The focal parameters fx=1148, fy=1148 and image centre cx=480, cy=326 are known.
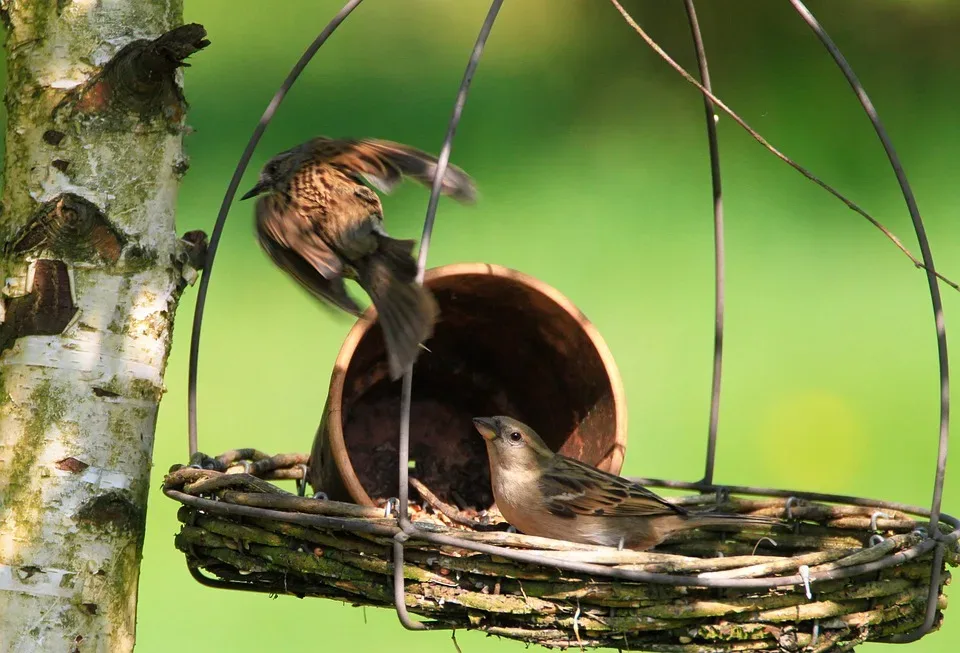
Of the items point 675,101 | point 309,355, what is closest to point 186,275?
point 309,355

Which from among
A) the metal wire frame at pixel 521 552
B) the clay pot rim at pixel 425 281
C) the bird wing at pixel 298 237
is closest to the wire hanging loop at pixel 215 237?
the metal wire frame at pixel 521 552

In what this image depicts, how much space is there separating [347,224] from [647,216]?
5.67ft

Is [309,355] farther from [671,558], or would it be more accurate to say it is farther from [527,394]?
[671,558]

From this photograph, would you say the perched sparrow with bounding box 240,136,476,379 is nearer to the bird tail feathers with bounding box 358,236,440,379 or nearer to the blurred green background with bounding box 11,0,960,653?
the bird tail feathers with bounding box 358,236,440,379

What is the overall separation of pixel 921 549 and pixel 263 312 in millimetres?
2298

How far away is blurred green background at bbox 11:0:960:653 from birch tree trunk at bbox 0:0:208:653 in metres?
1.58

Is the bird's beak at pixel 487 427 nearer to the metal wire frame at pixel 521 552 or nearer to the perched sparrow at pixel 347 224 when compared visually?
the perched sparrow at pixel 347 224

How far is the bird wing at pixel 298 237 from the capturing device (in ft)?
6.66

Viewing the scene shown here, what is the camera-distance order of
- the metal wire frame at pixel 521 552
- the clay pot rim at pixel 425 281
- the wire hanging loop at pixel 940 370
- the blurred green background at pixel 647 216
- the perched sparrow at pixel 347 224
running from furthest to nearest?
the blurred green background at pixel 647 216 → the clay pot rim at pixel 425 281 → the perched sparrow at pixel 347 224 → the wire hanging loop at pixel 940 370 → the metal wire frame at pixel 521 552

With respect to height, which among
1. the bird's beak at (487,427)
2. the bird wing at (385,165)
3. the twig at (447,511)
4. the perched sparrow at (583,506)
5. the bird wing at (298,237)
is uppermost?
the bird wing at (385,165)

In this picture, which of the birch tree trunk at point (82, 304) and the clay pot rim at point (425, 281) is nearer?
the birch tree trunk at point (82, 304)

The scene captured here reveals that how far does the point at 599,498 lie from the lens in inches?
77.9

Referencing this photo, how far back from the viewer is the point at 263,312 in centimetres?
349

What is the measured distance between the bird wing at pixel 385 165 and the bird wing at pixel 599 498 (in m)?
0.58
